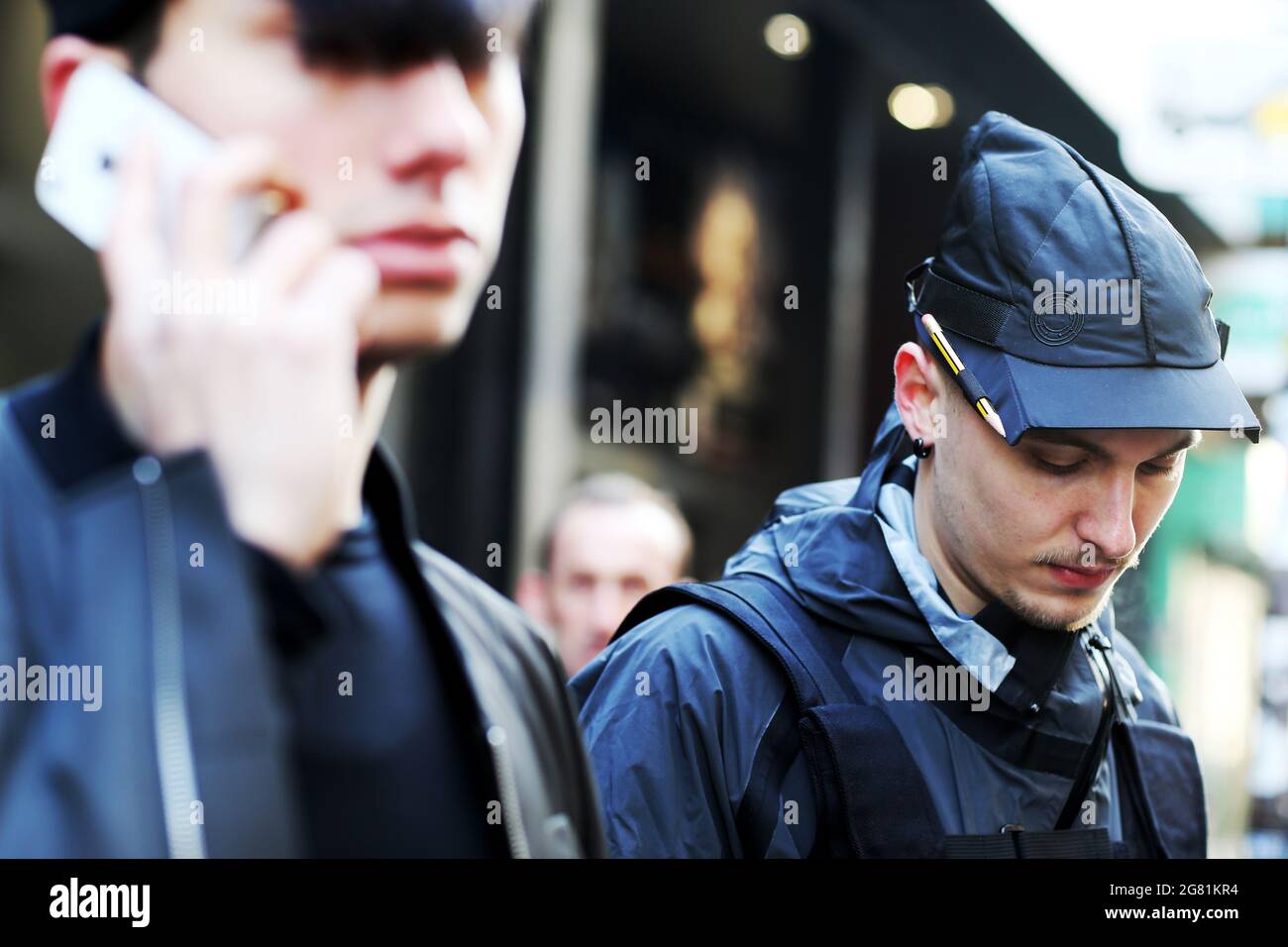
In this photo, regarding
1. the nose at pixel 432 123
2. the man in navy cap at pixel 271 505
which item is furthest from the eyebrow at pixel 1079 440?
the nose at pixel 432 123

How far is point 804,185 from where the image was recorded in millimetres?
5371

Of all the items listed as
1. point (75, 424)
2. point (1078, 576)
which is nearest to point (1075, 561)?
point (1078, 576)

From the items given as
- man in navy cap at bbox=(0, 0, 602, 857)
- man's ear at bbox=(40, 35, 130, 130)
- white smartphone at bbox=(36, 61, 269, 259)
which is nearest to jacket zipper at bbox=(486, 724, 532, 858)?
man in navy cap at bbox=(0, 0, 602, 857)

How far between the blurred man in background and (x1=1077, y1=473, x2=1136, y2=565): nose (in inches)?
40.8

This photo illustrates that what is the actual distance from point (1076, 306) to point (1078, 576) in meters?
0.37

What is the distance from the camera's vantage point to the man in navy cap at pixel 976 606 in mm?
2100

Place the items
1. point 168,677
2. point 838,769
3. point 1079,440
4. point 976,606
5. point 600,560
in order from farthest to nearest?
point 600,560 → point 976,606 → point 1079,440 → point 838,769 → point 168,677

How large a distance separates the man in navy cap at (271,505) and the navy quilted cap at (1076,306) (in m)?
0.71

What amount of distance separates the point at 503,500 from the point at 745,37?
1.46m

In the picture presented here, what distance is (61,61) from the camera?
1938 mm

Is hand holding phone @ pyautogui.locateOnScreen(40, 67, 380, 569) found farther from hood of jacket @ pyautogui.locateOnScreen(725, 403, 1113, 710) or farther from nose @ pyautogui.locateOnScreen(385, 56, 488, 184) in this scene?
hood of jacket @ pyautogui.locateOnScreen(725, 403, 1113, 710)

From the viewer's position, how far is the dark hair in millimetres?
1899

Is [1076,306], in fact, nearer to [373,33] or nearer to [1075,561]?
[1075,561]
